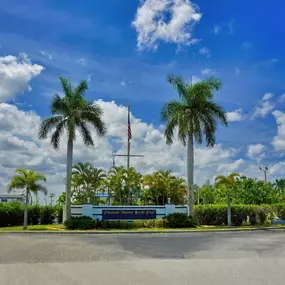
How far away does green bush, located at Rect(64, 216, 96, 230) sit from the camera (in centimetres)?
2598

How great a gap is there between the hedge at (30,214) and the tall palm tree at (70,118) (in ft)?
22.8

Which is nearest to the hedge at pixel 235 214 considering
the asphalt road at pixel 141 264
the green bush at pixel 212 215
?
the green bush at pixel 212 215

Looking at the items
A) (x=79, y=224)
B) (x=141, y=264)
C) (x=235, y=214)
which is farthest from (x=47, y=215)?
(x=141, y=264)

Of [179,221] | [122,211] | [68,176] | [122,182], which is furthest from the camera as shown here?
[122,182]

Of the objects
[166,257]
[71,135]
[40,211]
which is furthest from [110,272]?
[40,211]

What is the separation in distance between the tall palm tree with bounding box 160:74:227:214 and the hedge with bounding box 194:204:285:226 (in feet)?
9.99

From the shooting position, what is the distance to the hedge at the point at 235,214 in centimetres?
3122

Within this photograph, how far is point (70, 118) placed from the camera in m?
28.3

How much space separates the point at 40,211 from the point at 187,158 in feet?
50.9

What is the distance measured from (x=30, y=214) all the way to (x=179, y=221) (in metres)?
14.9

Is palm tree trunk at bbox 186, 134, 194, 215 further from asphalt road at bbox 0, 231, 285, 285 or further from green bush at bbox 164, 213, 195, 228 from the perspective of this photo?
asphalt road at bbox 0, 231, 285, 285

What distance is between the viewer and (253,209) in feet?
103

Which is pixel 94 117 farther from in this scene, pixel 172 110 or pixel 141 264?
pixel 141 264

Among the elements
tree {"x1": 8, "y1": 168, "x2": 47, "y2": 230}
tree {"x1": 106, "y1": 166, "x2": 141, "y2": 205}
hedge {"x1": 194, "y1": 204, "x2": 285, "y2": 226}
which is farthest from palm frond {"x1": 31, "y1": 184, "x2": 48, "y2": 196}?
tree {"x1": 106, "y1": 166, "x2": 141, "y2": 205}
